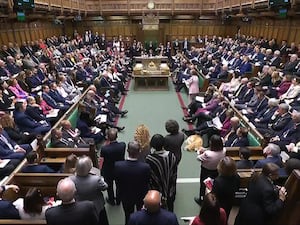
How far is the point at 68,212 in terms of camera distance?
2.57 metres

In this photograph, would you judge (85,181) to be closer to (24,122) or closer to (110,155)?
(110,155)

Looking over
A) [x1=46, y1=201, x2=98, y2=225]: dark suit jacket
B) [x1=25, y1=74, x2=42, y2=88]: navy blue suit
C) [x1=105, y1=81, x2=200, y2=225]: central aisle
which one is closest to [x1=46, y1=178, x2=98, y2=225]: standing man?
[x1=46, y1=201, x2=98, y2=225]: dark suit jacket

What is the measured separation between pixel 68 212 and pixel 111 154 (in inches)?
73.7

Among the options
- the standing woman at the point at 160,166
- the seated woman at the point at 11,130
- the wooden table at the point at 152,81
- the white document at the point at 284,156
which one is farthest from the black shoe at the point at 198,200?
the wooden table at the point at 152,81

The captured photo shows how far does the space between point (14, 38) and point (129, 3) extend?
34.9 ft

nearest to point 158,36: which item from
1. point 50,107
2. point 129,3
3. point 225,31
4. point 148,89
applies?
point 129,3

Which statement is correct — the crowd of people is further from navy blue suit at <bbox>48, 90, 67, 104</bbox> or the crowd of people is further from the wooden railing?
the wooden railing

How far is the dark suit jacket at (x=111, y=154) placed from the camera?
4.41 m

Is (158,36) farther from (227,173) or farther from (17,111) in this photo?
(227,173)

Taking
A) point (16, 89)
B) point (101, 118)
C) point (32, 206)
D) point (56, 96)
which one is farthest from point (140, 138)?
point (16, 89)

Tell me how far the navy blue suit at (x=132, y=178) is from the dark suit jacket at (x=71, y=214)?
87cm

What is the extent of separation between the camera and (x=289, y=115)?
620cm

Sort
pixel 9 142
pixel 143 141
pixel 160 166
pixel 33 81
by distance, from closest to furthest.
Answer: pixel 160 166 < pixel 143 141 < pixel 9 142 < pixel 33 81

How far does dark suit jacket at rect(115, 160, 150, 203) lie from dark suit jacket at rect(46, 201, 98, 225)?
87 centimetres
